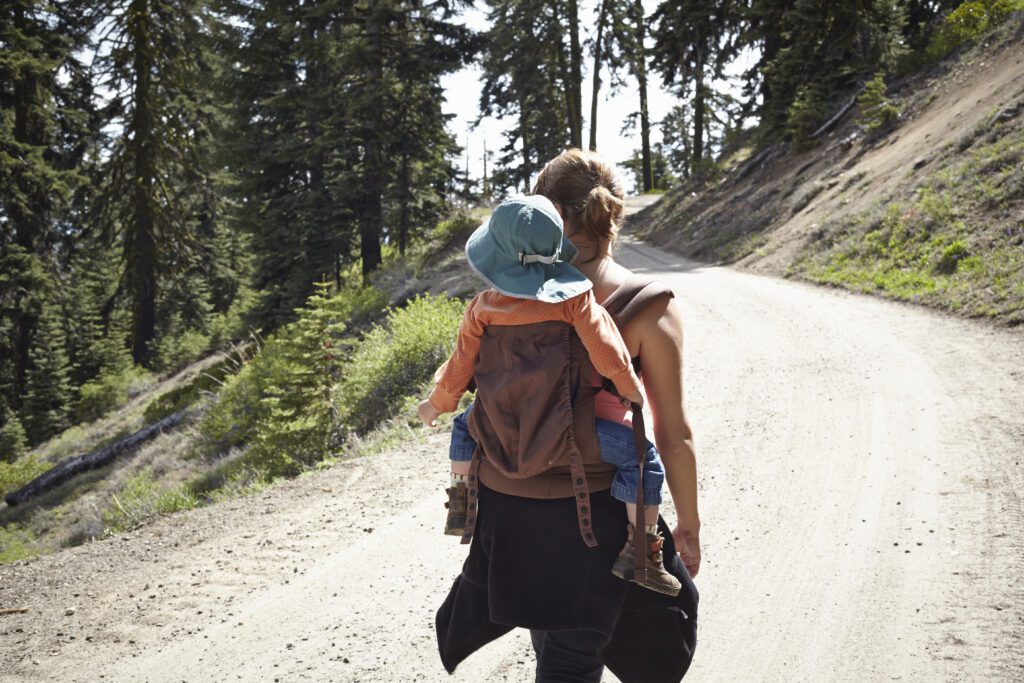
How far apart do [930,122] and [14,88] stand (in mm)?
27398

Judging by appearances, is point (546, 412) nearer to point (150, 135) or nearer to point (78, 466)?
point (78, 466)

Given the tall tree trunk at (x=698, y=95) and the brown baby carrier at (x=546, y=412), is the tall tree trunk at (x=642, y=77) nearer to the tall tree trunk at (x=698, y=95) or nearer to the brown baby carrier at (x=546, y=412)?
the tall tree trunk at (x=698, y=95)

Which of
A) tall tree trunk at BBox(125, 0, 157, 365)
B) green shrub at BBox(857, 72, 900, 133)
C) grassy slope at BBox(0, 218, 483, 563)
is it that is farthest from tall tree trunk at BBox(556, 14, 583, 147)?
tall tree trunk at BBox(125, 0, 157, 365)

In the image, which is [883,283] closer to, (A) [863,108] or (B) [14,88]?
(A) [863,108]

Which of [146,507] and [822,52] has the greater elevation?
[822,52]

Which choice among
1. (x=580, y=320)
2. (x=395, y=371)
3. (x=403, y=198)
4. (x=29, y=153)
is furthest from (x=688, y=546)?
(x=29, y=153)

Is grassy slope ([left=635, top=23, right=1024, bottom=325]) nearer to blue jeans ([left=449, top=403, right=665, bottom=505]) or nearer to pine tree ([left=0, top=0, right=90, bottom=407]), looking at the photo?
blue jeans ([left=449, top=403, right=665, bottom=505])

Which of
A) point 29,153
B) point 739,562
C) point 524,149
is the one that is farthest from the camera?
point 524,149

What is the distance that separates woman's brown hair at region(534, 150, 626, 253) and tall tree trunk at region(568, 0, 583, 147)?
26.5 meters

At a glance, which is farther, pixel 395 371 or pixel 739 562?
pixel 395 371

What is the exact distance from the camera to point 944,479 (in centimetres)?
501

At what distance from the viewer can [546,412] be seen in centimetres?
188

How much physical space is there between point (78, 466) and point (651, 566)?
58.1 feet

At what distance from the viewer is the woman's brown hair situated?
6.71 ft
